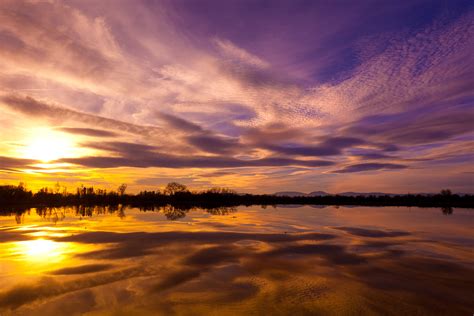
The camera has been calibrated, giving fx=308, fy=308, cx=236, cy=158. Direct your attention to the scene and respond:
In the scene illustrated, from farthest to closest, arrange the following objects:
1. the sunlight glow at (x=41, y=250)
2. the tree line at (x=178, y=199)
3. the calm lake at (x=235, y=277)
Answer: the tree line at (x=178, y=199) → the sunlight glow at (x=41, y=250) → the calm lake at (x=235, y=277)

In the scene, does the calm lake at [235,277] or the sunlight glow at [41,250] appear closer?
the calm lake at [235,277]

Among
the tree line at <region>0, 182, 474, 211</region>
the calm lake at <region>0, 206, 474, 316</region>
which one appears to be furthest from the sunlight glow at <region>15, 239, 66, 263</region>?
the tree line at <region>0, 182, 474, 211</region>

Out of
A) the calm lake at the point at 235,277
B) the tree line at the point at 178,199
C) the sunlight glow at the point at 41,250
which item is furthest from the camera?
the tree line at the point at 178,199

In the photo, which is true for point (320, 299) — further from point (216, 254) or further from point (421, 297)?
point (216, 254)

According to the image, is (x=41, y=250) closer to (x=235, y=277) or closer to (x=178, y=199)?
(x=235, y=277)

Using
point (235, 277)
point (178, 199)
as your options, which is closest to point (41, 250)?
point (235, 277)

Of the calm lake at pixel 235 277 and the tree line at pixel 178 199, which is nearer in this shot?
the calm lake at pixel 235 277

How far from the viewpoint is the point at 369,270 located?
14266 millimetres

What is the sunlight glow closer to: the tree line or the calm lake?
the calm lake

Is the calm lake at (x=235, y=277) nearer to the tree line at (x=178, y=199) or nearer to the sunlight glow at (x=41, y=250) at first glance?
the sunlight glow at (x=41, y=250)

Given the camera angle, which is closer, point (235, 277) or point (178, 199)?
point (235, 277)

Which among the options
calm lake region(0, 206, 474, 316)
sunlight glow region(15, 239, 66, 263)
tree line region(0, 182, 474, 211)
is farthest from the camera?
tree line region(0, 182, 474, 211)

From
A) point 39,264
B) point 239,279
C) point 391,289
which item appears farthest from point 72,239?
point 391,289

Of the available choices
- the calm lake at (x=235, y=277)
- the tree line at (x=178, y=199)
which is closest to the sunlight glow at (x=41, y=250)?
the calm lake at (x=235, y=277)
